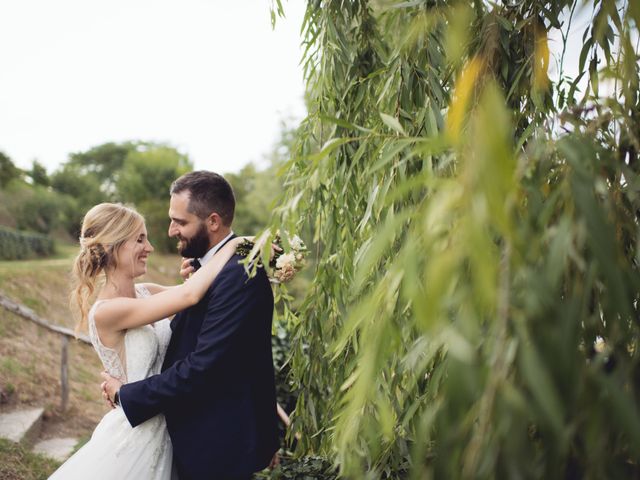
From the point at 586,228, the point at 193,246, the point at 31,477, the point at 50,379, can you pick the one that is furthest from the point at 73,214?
the point at 586,228

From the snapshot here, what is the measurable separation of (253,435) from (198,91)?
33.0 metres

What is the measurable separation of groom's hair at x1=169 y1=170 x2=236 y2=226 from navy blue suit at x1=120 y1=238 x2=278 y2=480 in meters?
0.34

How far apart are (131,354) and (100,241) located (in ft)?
1.97

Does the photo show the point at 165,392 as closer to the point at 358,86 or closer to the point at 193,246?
the point at 193,246

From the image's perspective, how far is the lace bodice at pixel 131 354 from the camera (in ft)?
8.10

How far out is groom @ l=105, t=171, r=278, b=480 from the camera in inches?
86.3

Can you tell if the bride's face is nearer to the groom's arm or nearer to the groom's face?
the groom's face

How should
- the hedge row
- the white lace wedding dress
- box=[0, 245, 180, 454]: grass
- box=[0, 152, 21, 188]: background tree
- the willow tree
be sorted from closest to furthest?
the willow tree, the white lace wedding dress, box=[0, 245, 180, 454]: grass, the hedge row, box=[0, 152, 21, 188]: background tree

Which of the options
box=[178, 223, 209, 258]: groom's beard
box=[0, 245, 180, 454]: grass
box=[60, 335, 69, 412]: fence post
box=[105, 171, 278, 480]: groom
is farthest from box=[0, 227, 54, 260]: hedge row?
box=[105, 171, 278, 480]: groom

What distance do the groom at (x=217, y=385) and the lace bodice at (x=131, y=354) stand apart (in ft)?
0.24

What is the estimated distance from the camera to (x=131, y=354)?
2.49 metres

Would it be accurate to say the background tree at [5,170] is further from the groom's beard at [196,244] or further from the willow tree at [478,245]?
the willow tree at [478,245]

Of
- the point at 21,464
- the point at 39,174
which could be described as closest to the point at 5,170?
the point at 39,174

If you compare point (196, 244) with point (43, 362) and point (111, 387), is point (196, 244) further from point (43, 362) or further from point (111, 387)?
point (43, 362)
